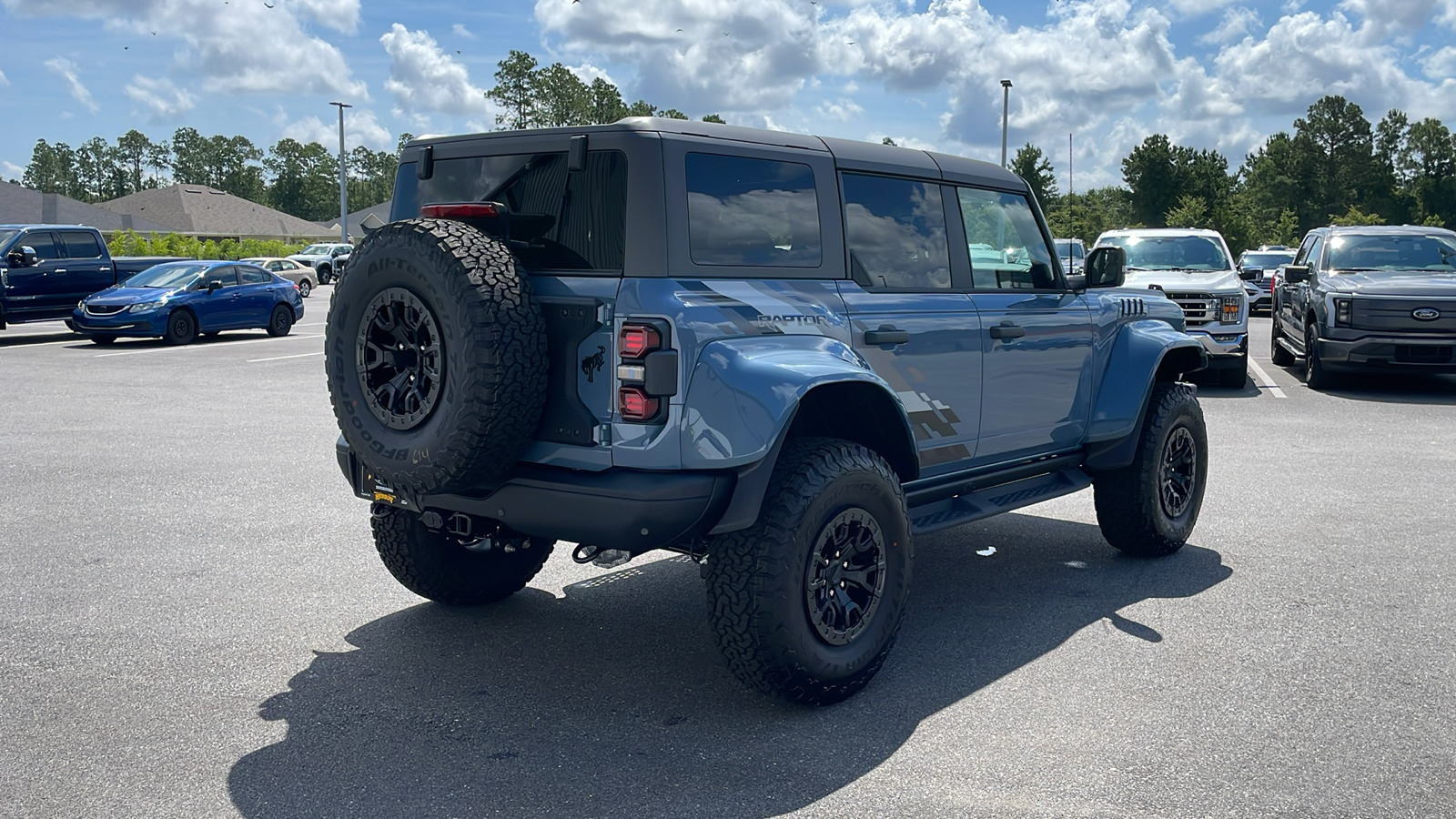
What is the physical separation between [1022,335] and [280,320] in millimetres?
19331

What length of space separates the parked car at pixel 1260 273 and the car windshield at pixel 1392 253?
458 inches

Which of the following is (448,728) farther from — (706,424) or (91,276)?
(91,276)

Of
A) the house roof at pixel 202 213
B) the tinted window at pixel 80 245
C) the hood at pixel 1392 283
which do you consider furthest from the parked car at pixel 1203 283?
the house roof at pixel 202 213

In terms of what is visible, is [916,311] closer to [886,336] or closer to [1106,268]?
[886,336]

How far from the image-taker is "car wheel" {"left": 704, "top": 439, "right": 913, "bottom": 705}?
4.17m

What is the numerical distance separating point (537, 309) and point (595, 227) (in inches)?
16.1

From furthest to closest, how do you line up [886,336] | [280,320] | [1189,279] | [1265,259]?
[1265,259] < [280,320] < [1189,279] < [886,336]

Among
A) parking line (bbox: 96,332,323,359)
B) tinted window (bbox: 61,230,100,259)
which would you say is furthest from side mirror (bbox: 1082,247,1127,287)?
tinted window (bbox: 61,230,100,259)

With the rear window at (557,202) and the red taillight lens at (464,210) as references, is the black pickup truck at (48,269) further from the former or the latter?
the red taillight lens at (464,210)

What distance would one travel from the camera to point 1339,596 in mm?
5762

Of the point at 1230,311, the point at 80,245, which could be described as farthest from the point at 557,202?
the point at 80,245

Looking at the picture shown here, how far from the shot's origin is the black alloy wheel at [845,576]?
172 inches

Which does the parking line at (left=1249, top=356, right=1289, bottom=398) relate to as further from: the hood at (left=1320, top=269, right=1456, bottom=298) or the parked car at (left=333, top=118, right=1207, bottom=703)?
the parked car at (left=333, top=118, right=1207, bottom=703)

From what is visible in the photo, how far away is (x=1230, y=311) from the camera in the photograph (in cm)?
1437
